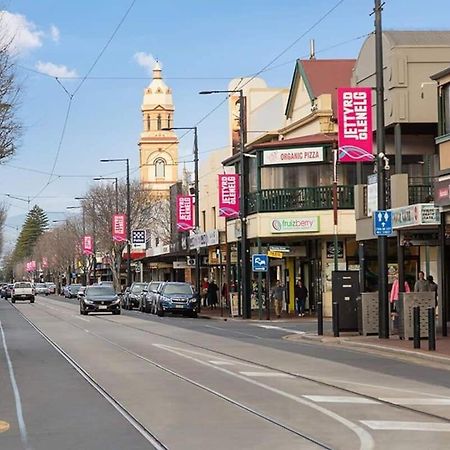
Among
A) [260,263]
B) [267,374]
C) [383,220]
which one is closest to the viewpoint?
[267,374]

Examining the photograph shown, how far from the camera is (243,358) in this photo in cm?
2352

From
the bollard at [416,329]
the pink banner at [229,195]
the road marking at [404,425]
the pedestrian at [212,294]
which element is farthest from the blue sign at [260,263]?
the road marking at [404,425]

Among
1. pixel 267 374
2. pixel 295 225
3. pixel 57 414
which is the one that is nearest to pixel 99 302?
pixel 295 225

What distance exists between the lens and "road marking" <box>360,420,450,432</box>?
12016 mm

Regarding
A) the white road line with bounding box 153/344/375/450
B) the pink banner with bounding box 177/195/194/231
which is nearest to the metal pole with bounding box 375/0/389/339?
the white road line with bounding box 153/344/375/450

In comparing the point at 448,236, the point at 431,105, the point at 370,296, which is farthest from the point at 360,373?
the point at 431,105

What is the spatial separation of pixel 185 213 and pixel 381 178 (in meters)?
32.0

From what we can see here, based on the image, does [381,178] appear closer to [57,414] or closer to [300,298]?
[57,414]

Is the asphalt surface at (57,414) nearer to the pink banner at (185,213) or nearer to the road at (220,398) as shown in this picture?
the road at (220,398)

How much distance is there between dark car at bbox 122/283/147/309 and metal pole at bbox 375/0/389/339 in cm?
3611

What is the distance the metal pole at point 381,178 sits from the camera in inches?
1106

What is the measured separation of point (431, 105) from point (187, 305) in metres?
21.0

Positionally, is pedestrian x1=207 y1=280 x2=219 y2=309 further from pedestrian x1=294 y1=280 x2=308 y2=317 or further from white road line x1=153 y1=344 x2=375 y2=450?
white road line x1=153 y1=344 x2=375 y2=450

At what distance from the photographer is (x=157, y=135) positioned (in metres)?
149
